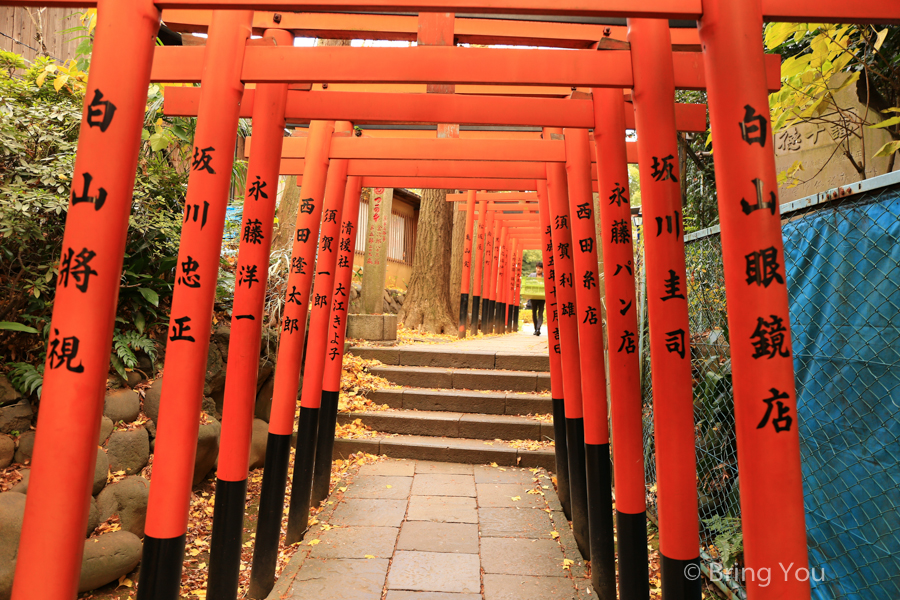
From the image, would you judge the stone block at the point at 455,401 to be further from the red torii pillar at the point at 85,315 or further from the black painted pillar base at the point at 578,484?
the red torii pillar at the point at 85,315

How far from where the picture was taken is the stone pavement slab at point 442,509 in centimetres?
474

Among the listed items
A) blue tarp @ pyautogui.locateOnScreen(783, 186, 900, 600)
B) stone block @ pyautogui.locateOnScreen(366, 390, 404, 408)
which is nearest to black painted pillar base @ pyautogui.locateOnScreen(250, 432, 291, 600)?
stone block @ pyautogui.locateOnScreen(366, 390, 404, 408)

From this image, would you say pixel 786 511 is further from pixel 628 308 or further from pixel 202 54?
pixel 202 54

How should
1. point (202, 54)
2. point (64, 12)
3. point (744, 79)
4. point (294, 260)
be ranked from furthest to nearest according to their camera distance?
point (64, 12)
point (294, 260)
point (202, 54)
point (744, 79)

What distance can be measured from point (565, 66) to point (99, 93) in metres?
1.90

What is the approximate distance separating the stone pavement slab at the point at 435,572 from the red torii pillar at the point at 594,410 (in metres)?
0.85

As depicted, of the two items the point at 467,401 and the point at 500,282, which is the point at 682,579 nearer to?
the point at 467,401

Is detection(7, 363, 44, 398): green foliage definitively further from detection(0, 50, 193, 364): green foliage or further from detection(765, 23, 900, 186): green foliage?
detection(765, 23, 900, 186): green foliage

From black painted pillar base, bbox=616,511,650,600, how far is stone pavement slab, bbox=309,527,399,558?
1758 mm

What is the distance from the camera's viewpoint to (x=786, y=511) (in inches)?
66.9

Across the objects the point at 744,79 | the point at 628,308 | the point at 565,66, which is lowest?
the point at 628,308

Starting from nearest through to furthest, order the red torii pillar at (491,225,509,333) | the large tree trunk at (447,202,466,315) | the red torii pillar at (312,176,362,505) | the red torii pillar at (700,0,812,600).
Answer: the red torii pillar at (700,0,812,600), the red torii pillar at (312,176,362,505), the large tree trunk at (447,202,466,315), the red torii pillar at (491,225,509,333)

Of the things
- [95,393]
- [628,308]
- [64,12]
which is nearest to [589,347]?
[628,308]

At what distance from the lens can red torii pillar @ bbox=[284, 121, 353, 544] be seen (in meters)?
4.54
